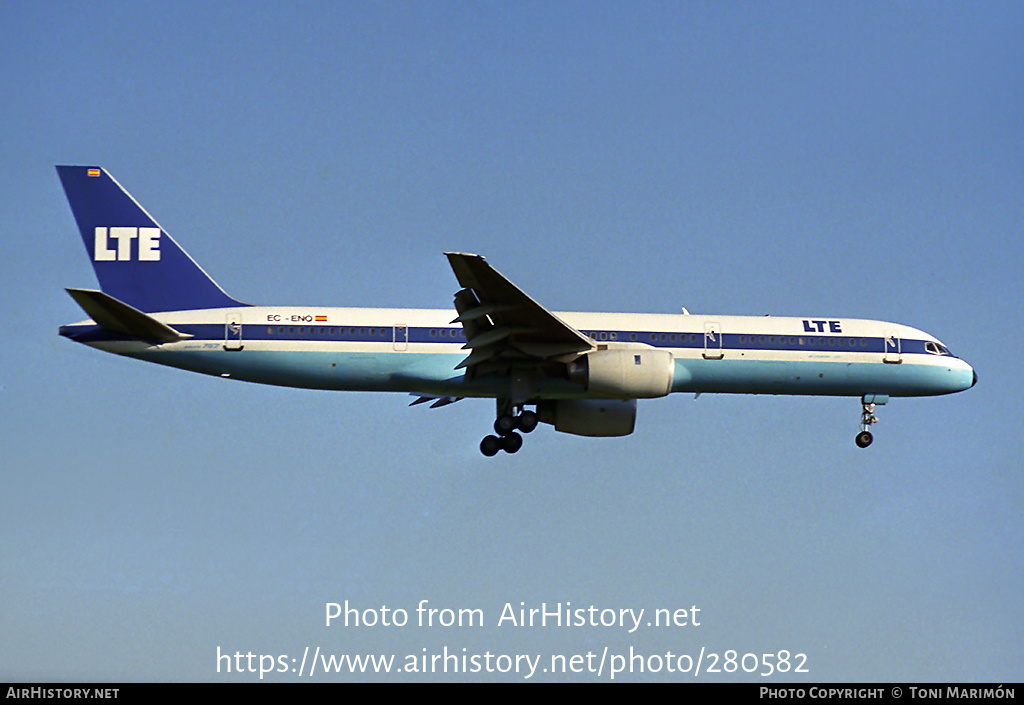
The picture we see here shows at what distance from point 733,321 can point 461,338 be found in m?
6.86

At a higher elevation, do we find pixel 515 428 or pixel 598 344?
pixel 598 344

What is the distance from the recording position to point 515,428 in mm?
27891

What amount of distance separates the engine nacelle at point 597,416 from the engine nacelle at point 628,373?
10.3ft

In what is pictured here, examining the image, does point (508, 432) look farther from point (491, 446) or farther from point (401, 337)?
point (401, 337)

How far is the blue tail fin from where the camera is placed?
2722 centimetres

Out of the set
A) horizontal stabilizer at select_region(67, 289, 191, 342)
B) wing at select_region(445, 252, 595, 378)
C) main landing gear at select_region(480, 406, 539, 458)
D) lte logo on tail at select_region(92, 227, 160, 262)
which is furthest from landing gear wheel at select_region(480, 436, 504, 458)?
lte logo on tail at select_region(92, 227, 160, 262)

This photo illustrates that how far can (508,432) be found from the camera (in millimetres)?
27844

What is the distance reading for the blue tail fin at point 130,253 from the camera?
27219 mm

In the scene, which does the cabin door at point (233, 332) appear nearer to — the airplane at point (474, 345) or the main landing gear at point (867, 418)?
the airplane at point (474, 345)
